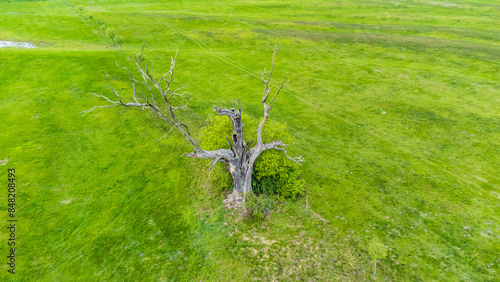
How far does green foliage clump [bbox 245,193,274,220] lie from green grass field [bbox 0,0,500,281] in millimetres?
1005

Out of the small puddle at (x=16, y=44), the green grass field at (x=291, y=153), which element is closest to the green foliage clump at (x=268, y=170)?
the green grass field at (x=291, y=153)

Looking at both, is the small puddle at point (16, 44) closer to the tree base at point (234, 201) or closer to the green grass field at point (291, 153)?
the green grass field at point (291, 153)

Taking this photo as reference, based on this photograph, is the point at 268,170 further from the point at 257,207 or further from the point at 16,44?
the point at 16,44

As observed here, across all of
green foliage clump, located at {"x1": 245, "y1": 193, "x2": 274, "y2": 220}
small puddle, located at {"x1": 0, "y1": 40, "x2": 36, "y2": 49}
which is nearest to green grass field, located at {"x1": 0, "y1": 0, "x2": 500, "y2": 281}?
green foliage clump, located at {"x1": 245, "y1": 193, "x2": 274, "y2": 220}

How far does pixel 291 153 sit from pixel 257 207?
11138 millimetres

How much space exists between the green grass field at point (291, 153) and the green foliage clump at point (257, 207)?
101 centimetres

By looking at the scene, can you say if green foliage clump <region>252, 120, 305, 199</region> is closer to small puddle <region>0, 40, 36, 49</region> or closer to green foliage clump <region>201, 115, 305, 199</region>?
green foliage clump <region>201, 115, 305, 199</region>

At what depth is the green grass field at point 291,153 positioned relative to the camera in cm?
2086

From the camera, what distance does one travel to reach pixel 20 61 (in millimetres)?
50938

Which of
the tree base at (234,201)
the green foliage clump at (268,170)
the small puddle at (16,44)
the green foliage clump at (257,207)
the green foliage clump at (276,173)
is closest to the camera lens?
the green foliage clump at (257,207)

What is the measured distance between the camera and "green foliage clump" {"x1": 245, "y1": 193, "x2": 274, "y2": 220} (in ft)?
77.0

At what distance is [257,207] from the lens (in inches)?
930

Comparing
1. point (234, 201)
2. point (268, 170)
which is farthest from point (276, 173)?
point (234, 201)

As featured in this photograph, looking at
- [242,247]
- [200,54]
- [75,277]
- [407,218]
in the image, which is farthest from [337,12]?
[75,277]
